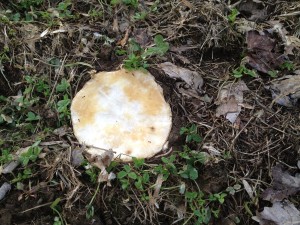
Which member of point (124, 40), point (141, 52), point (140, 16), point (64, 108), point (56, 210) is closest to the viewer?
point (56, 210)

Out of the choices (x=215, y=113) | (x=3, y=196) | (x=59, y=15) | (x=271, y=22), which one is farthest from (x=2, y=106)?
(x=271, y=22)

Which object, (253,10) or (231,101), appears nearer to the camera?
(231,101)

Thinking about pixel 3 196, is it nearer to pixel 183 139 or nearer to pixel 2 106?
pixel 2 106

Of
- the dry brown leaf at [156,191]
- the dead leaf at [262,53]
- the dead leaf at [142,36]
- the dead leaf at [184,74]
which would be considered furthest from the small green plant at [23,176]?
the dead leaf at [262,53]

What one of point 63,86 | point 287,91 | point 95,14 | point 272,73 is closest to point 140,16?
point 95,14

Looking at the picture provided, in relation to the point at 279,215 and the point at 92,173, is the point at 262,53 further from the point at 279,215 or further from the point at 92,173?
the point at 92,173

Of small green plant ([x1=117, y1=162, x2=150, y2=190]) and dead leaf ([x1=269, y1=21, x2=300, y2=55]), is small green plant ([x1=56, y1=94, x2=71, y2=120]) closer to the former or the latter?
small green plant ([x1=117, y1=162, x2=150, y2=190])
